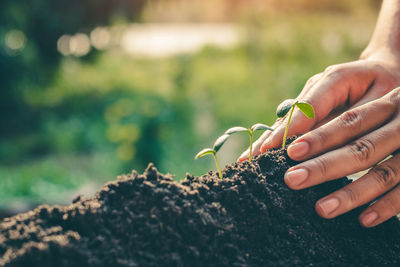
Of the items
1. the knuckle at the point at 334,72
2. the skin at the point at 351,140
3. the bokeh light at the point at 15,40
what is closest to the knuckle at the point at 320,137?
the skin at the point at 351,140

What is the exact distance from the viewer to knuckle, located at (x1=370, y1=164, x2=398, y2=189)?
115 cm

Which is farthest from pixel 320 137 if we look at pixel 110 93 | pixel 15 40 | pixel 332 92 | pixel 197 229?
pixel 110 93

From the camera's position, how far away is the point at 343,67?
1.48 meters

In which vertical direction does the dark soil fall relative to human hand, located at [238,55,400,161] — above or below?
below

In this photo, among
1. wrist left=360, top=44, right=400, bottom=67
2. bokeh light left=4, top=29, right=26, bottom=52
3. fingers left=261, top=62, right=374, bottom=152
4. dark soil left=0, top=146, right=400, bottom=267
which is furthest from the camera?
bokeh light left=4, top=29, right=26, bottom=52

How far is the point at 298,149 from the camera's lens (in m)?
1.12

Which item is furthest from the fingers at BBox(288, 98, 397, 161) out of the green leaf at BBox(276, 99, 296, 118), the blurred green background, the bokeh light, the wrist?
the bokeh light

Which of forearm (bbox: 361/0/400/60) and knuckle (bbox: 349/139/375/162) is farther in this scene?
forearm (bbox: 361/0/400/60)

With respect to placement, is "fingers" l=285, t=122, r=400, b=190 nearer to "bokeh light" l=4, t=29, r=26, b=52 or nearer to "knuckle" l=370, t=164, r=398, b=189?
"knuckle" l=370, t=164, r=398, b=189

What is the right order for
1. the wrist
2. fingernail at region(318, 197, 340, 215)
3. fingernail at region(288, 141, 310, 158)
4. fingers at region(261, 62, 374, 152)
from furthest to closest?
the wrist, fingers at region(261, 62, 374, 152), fingernail at region(288, 141, 310, 158), fingernail at region(318, 197, 340, 215)

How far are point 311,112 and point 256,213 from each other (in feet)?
1.07

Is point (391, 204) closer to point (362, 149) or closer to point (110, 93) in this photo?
point (362, 149)

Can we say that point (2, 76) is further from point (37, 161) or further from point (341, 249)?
point (341, 249)

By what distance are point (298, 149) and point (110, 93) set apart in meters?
5.66
